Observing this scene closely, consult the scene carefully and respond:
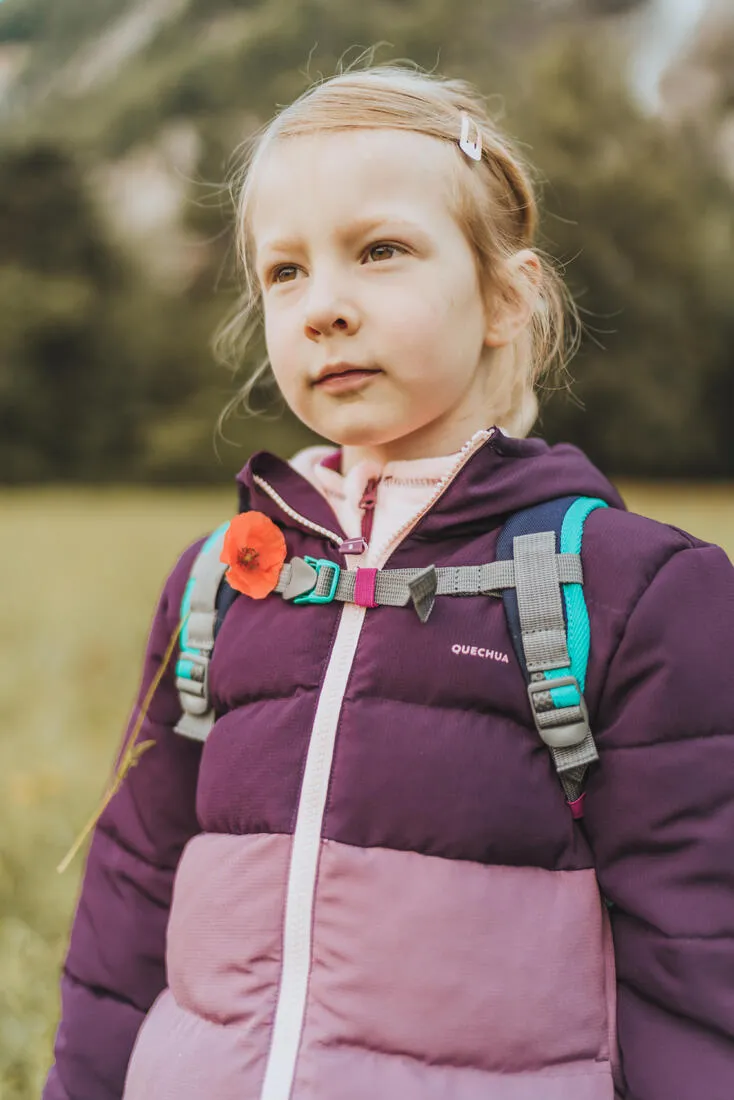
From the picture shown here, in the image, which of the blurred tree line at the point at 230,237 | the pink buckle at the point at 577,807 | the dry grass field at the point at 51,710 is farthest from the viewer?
the blurred tree line at the point at 230,237

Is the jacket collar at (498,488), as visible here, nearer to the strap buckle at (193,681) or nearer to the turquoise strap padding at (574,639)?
the turquoise strap padding at (574,639)

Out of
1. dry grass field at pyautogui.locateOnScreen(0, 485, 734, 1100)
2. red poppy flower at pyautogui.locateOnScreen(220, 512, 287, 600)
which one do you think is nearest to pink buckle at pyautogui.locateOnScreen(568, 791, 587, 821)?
red poppy flower at pyautogui.locateOnScreen(220, 512, 287, 600)

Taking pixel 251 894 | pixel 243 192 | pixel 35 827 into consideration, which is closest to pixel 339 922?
pixel 251 894

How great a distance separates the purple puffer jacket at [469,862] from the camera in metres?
1.32

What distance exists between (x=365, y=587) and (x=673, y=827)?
0.50 metres

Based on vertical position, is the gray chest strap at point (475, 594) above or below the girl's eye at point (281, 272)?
below

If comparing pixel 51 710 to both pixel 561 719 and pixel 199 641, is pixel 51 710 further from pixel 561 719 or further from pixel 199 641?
pixel 561 719

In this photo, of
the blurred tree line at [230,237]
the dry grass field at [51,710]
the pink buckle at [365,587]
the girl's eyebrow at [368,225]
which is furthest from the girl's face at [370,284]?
the blurred tree line at [230,237]

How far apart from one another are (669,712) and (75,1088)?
1102 millimetres

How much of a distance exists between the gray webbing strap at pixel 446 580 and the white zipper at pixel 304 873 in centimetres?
5

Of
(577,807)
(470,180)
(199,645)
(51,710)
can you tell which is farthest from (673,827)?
(51,710)

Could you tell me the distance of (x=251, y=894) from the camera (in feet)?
4.69

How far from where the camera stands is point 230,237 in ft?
53.3

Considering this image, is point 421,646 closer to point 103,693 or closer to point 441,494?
point 441,494
